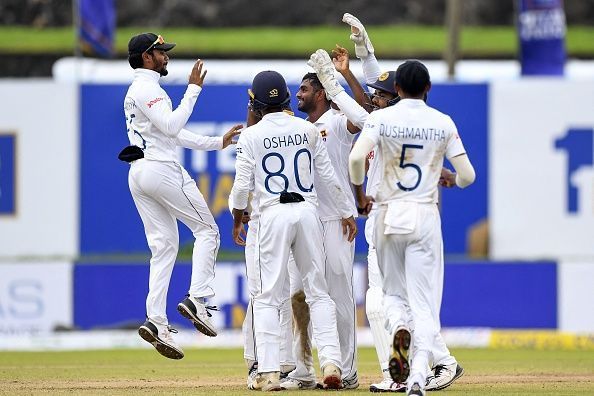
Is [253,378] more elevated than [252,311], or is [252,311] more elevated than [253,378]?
[252,311]

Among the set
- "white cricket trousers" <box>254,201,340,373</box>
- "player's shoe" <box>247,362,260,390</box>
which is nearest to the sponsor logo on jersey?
"white cricket trousers" <box>254,201,340,373</box>

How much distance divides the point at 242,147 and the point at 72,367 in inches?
167

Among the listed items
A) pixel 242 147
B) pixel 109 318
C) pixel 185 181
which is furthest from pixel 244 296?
pixel 242 147

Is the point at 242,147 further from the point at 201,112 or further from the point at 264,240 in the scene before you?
the point at 201,112

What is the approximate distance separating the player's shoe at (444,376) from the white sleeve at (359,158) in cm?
190

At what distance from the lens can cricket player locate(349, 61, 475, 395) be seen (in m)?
10.4

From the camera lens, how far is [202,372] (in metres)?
13.9

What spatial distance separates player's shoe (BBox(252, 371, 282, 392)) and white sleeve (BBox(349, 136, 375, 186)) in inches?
76.0

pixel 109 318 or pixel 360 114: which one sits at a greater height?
pixel 360 114

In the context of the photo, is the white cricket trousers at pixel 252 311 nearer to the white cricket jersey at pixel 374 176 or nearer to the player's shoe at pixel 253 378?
the player's shoe at pixel 253 378

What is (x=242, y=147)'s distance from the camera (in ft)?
37.7

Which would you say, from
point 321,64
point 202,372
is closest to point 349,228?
point 321,64

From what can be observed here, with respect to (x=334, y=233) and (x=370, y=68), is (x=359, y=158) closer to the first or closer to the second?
(x=334, y=233)

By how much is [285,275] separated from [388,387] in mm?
1228
